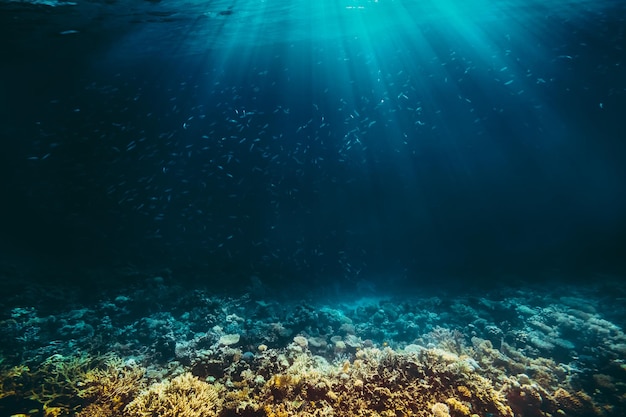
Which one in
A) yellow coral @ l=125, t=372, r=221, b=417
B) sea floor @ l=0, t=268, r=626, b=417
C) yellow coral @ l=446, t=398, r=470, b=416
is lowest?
sea floor @ l=0, t=268, r=626, b=417

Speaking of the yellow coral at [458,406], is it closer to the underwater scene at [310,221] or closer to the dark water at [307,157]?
the underwater scene at [310,221]

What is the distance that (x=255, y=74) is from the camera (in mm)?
29000

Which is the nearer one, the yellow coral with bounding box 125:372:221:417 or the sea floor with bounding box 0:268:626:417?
the yellow coral with bounding box 125:372:221:417

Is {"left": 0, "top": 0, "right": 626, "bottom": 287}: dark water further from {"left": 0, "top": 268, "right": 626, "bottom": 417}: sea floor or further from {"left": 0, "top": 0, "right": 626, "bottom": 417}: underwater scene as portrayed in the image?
{"left": 0, "top": 268, "right": 626, "bottom": 417}: sea floor

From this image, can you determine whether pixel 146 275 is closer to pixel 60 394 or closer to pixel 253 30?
pixel 60 394

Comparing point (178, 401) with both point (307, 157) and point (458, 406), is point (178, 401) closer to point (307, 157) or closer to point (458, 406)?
point (458, 406)

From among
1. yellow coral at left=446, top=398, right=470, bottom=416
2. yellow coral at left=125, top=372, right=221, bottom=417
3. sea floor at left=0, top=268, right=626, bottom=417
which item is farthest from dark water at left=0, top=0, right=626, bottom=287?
yellow coral at left=446, top=398, right=470, bottom=416

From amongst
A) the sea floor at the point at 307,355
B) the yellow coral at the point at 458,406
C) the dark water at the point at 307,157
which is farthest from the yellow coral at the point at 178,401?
the dark water at the point at 307,157

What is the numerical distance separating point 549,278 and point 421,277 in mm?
5811

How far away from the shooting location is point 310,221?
17.5m

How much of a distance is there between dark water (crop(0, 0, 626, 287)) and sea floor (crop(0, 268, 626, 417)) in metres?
3.11

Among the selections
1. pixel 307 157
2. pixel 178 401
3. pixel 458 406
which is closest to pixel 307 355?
pixel 178 401

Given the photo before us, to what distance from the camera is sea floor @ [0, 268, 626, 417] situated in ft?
17.3

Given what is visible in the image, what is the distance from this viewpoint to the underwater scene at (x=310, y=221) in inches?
240
